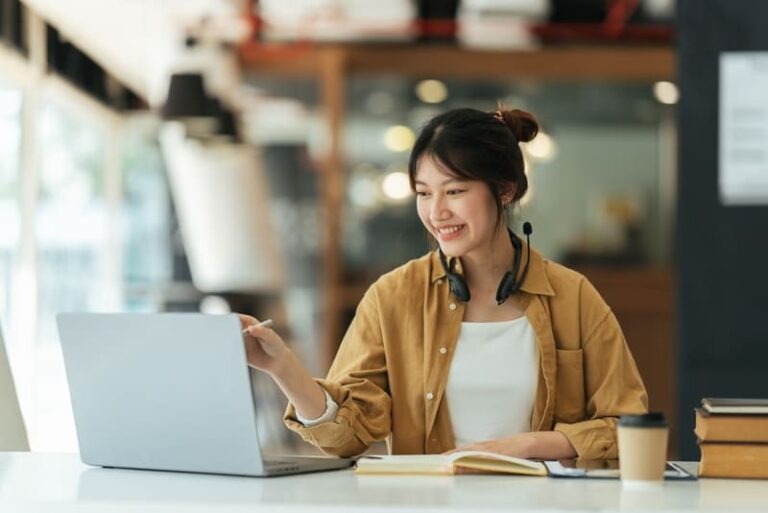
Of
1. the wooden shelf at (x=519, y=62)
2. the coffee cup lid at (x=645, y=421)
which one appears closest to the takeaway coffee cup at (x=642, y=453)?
the coffee cup lid at (x=645, y=421)

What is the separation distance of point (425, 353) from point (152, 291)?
886cm

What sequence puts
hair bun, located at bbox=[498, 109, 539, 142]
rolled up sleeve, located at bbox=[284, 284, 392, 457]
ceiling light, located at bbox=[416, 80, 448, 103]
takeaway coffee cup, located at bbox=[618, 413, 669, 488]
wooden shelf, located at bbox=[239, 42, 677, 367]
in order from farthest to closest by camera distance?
ceiling light, located at bbox=[416, 80, 448, 103] → wooden shelf, located at bbox=[239, 42, 677, 367] → hair bun, located at bbox=[498, 109, 539, 142] → rolled up sleeve, located at bbox=[284, 284, 392, 457] → takeaway coffee cup, located at bbox=[618, 413, 669, 488]

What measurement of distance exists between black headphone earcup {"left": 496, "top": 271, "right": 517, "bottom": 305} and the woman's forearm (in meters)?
0.44

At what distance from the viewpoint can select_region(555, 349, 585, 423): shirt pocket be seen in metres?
2.75

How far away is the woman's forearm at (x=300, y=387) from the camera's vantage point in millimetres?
2424

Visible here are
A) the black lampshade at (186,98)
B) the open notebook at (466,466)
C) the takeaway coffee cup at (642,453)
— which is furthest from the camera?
the black lampshade at (186,98)

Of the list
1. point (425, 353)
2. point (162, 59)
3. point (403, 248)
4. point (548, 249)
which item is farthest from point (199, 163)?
point (425, 353)

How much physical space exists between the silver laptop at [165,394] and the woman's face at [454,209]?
1.85ft

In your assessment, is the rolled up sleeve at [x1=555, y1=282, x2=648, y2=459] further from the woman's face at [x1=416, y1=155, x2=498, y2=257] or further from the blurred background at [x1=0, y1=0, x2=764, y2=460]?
the blurred background at [x1=0, y1=0, x2=764, y2=460]

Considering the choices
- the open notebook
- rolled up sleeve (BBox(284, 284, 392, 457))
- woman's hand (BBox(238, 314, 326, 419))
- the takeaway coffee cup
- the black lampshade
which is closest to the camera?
the takeaway coffee cup

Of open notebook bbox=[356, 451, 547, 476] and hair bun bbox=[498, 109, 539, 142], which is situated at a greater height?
hair bun bbox=[498, 109, 539, 142]

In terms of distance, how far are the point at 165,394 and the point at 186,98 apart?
6864mm

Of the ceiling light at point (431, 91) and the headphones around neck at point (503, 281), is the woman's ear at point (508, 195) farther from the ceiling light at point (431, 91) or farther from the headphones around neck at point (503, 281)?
the ceiling light at point (431, 91)

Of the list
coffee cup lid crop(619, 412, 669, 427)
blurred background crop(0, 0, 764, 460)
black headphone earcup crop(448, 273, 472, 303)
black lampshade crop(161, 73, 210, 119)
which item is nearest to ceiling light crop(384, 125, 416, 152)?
blurred background crop(0, 0, 764, 460)
